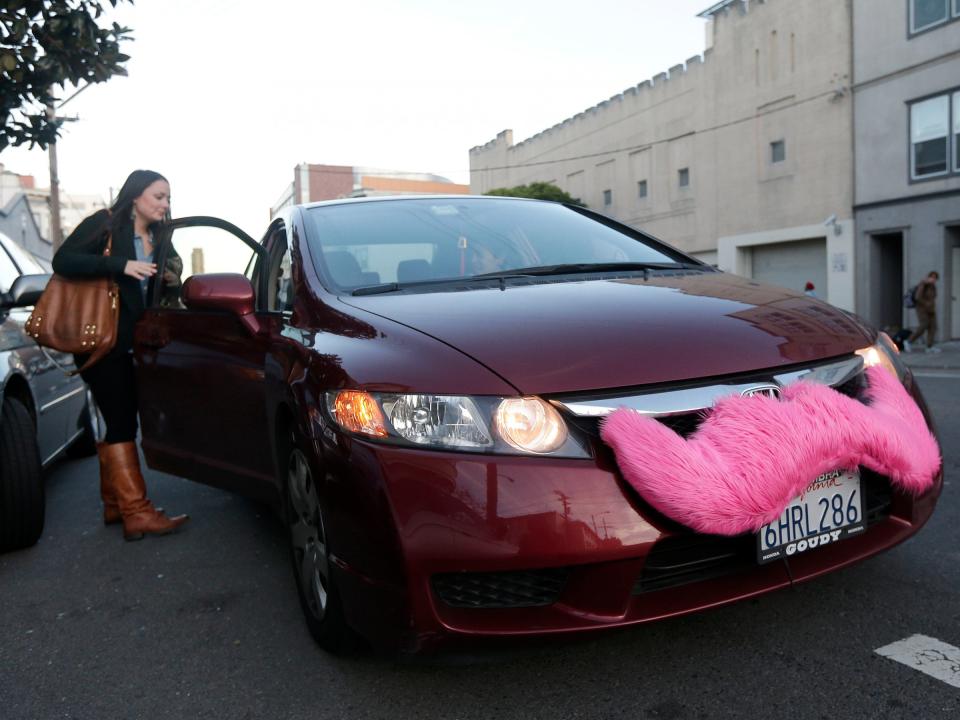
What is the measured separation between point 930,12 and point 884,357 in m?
18.9

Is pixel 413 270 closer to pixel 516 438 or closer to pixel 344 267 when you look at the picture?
pixel 344 267

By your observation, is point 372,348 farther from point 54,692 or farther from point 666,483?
point 54,692

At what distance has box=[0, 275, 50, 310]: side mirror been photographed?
415 cm

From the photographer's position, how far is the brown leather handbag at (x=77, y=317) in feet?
13.3

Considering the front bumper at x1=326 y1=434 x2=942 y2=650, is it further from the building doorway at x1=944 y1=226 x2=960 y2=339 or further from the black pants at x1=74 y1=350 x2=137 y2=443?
the building doorway at x1=944 y1=226 x2=960 y2=339

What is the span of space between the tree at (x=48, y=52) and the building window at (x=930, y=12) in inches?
654

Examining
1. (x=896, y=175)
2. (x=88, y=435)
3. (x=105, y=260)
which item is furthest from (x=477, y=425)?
(x=896, y=175)

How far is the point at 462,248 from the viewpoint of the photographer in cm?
331

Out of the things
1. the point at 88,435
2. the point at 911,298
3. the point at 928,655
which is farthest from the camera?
the point at 911,298

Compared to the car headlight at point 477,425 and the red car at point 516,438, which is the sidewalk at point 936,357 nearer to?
the red car at point 516,438

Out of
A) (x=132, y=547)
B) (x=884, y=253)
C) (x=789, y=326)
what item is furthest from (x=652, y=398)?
(x=884, y=253)

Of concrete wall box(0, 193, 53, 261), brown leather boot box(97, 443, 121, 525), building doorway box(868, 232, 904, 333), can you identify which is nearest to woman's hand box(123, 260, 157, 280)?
brown leather boot box(97, 443, 121, 525)

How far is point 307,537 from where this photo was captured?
275 centimetres

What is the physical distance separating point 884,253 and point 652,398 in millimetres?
20634
